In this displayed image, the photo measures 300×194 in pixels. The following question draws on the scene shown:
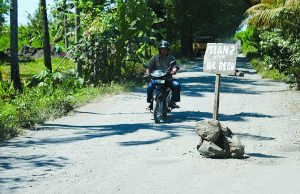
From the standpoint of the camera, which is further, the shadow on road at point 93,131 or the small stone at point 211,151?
the shadow on road at point 93,131

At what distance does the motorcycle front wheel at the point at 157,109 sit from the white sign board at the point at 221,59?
2.79 meters

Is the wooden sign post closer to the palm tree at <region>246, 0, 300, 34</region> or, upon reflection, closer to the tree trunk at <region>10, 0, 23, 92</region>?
the palm tree at <region>246, 0, 300, 34</region>

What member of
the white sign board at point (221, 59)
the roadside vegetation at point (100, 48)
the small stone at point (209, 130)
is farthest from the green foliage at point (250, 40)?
the small stone at point (209, 130)

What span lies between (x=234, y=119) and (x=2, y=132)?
5473 mm

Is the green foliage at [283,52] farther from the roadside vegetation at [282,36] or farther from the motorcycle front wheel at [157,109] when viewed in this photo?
the motorcycle front wheel at [157,109]

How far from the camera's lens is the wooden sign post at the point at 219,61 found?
8078mm

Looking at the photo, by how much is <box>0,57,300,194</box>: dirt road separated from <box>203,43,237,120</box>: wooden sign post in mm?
1108

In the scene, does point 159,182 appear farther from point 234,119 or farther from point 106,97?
point 106,97

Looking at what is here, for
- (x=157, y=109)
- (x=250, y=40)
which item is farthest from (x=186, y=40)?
(x=157, y=109)

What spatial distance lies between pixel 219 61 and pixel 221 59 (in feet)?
0.15

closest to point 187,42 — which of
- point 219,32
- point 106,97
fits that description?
point 219,32

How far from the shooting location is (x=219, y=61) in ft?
26.9

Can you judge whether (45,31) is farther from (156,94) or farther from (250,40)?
(250,40)

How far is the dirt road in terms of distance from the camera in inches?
243
